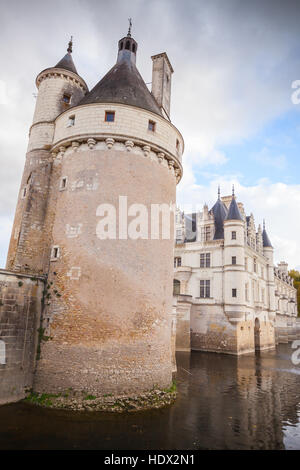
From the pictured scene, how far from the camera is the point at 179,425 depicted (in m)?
11.1

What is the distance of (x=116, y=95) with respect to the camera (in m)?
14.8

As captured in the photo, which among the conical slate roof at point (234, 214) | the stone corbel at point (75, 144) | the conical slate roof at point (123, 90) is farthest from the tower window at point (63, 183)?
the conical slate roof at point (234, 214)

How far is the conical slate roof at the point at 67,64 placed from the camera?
685 inches

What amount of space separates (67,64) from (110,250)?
470 inches

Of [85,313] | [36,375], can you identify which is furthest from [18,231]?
[36,375]

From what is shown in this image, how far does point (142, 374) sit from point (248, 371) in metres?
14.6

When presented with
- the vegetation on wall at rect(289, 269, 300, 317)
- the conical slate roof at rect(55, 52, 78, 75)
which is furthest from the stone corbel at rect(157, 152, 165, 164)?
the vegetation on wall at rect(289, 269, 300, 317)

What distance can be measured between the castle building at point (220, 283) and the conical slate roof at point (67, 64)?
20.2 meters

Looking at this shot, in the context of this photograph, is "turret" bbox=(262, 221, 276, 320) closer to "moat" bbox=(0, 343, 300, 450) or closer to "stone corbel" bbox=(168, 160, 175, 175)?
"moat" bbox=(0, 343, 300, 450)

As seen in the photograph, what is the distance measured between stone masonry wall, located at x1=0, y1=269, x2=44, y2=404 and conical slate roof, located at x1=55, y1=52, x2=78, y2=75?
12114 millimetres

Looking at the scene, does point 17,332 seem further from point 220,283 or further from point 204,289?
point 204,289

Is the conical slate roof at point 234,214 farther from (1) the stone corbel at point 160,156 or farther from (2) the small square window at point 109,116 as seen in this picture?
(2) the small square window at point 109,116

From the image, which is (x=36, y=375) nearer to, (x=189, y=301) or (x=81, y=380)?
(x=81, y=380)

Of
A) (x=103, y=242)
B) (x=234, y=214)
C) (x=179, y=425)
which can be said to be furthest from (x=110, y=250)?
(x=234, y=214)
